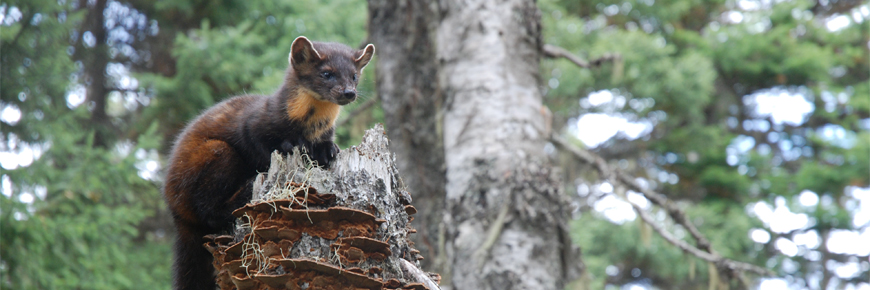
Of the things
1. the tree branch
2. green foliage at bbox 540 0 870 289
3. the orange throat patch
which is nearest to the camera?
the orange throat patch

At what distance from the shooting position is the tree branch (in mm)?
5316

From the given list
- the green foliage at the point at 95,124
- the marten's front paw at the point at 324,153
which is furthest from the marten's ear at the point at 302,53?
the green foliage at the point at 95,124

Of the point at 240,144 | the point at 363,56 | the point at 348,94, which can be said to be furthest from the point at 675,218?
the point at 240,144

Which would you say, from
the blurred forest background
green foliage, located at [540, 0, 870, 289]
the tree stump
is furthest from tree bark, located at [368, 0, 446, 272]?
green foliage, located at [540, 0, 870, 289]

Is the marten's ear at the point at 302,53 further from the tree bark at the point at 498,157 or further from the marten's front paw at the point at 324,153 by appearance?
the tree bark at the point at 498,157

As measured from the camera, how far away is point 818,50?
14.1m

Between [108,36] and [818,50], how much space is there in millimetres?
13994

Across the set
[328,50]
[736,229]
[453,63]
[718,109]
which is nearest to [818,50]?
[718,109]

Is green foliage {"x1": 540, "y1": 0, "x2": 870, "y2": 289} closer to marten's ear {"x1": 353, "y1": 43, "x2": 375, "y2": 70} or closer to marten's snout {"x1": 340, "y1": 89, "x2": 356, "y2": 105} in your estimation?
marten's ear {"x1": 353, "y1": 43, "x2": 375, "y2": 70}

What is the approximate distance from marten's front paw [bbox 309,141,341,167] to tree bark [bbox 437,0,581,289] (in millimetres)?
1611

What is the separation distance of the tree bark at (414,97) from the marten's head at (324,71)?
2.34 meters

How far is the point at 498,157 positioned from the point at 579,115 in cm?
966

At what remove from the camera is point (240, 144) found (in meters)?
3.37

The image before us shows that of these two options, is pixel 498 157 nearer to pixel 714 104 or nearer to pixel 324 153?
pixel 324 153
